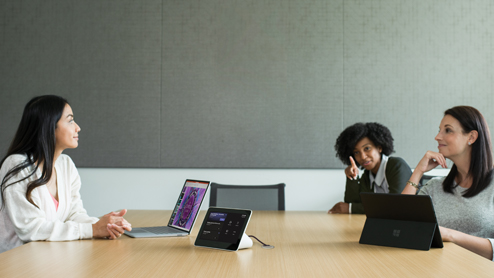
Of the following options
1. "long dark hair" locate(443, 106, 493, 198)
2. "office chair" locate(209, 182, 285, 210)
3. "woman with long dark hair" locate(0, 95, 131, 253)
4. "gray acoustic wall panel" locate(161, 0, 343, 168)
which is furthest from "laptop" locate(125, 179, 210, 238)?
"gray acoustic wall panel" locate(161, 0, 343, 168)

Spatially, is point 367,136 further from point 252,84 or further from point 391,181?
point 252,84

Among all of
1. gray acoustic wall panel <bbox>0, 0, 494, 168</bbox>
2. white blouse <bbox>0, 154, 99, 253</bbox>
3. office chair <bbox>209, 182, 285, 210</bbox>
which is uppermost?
gray acoustic wall panel <bbox>0, 0, 494, 168</bbox>

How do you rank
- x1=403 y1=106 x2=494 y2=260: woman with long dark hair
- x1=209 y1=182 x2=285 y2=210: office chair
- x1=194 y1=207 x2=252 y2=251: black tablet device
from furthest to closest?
x1=209 y1=182 x2=285 y2=210: office chair
x1=403 y1=106 x2=494 y2=260: woman with long dark hair
x1=194 y1=207 x2=252 y2=251: black tablet device

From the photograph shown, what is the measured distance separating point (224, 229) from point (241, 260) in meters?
0.22

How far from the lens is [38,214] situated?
1.75m

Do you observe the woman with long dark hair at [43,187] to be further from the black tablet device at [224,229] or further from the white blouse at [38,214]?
the black tablet device at [224,229]

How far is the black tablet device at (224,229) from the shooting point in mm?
1512

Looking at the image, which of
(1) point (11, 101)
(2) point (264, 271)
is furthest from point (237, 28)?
(2) point (264, 271)

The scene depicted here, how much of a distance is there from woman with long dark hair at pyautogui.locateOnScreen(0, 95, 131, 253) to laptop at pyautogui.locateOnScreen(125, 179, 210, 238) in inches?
6.0

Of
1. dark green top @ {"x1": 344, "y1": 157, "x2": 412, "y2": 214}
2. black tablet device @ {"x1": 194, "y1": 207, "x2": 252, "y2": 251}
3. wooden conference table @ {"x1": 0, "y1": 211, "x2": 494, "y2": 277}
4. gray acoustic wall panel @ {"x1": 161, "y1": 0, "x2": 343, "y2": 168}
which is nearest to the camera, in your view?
wooden conference table @ {"x1": 0, "y1": 211, "x2": 494, "y2": 277}

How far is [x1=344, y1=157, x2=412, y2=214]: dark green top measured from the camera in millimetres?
2816

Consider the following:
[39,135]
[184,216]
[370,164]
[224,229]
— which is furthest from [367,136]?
Answer: [39,135]

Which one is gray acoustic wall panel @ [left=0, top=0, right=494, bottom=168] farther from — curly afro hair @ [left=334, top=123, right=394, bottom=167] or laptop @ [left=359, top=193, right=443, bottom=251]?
laptop @ [left=359, top=193, right=443, bottom=251]

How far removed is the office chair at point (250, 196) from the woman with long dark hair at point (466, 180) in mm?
1065
